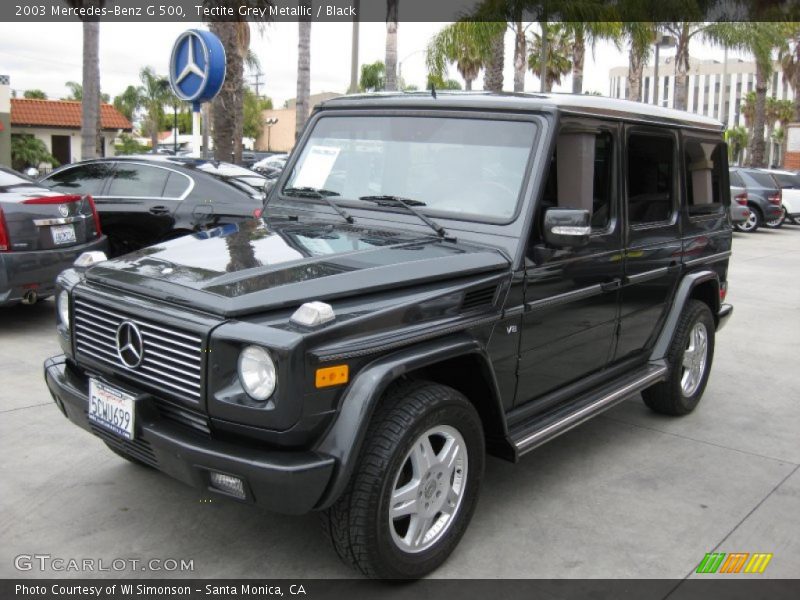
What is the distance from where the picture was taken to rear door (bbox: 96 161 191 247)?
845 cm

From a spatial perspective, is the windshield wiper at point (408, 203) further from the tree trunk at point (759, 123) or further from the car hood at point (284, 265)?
the tree trunk at point (759, 123)

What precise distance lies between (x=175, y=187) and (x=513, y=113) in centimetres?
540

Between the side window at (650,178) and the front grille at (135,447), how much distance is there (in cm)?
287

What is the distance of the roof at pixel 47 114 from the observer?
39491 millimetres

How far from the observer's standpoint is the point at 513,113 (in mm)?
3930

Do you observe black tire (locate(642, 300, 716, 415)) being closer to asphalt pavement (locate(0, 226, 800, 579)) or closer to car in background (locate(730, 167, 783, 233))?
asphalt pavement (locate(0, 226, 800, 579))

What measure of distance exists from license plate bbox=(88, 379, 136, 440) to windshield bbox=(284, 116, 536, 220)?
1597 millimetres

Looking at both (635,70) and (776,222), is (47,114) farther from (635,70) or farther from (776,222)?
(776,222)

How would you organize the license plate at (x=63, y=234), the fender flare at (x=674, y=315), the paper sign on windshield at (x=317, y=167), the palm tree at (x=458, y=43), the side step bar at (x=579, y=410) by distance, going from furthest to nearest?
the palm tree at (x=458, y=43)
the license plate at (x=63, y=234)
the fender flare at (x=674, y=315)
the paper sign on windshield at (x=317, y=167)
the side step bar at (x=579, y=410)

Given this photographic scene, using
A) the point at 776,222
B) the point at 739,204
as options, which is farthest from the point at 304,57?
the point at 776,222

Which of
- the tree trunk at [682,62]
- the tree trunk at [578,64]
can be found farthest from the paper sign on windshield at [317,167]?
the tree trunk at [578,64]

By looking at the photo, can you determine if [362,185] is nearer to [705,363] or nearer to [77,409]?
[77,409]

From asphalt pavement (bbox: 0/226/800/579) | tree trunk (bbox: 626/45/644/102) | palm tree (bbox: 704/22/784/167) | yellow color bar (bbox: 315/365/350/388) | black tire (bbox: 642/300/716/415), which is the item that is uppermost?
palm tree (bbox: 704/22/784/167)

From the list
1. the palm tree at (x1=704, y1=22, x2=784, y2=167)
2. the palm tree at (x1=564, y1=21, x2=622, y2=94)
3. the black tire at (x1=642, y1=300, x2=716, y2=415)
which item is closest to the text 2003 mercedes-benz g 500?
the black tire at (x1=642, y1=300, x2=716, y2=415)
